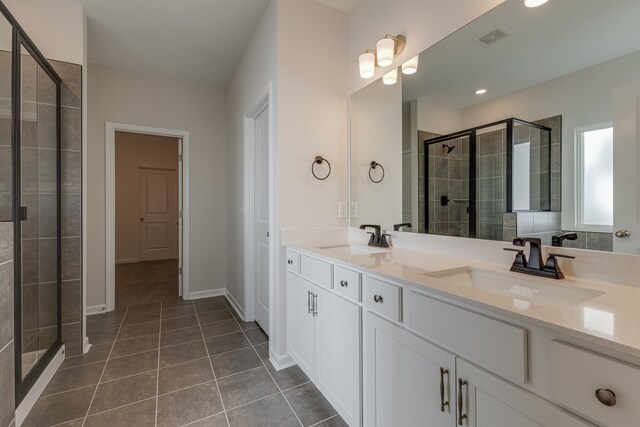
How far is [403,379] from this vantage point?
1062 mm

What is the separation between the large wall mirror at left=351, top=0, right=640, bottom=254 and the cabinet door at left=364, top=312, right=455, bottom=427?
71cm

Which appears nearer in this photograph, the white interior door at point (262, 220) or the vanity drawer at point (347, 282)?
the vanity drawer at point (347, 282)

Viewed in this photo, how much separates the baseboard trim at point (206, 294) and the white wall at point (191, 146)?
0.05 metres

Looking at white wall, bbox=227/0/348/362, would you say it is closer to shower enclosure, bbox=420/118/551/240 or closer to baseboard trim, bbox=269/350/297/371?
baseboard trim, bbox=269/350/297/371

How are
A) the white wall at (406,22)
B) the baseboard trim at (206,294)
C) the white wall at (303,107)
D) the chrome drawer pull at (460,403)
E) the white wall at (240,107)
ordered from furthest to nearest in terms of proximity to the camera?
the baseboard trim at (206,294)
the white wall at (240,107)
the white wall at (303,107)
the white wall at (406,22)
the chrome drawer pull at (460,403)

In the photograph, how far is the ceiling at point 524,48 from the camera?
101cm

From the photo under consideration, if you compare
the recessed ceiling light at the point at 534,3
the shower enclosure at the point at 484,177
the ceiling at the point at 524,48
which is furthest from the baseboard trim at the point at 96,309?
the recessed ceiling light at the point at 534,3

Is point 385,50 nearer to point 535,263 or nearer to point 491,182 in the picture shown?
point 491,182

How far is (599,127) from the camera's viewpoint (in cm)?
104

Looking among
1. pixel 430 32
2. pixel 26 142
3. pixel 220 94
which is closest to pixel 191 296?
pixel 26 142

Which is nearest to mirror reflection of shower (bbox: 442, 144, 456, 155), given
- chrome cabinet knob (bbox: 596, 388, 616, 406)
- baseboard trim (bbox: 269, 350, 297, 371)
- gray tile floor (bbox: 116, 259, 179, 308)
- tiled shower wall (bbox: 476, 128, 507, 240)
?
tiled shower wall (bbox: 476, 128, 507, 240)

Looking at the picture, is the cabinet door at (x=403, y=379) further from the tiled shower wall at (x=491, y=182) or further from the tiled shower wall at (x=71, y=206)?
the tiled shower wall at (x=71, y=206)

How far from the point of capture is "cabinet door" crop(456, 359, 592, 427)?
67cm

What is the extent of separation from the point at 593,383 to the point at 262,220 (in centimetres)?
231
